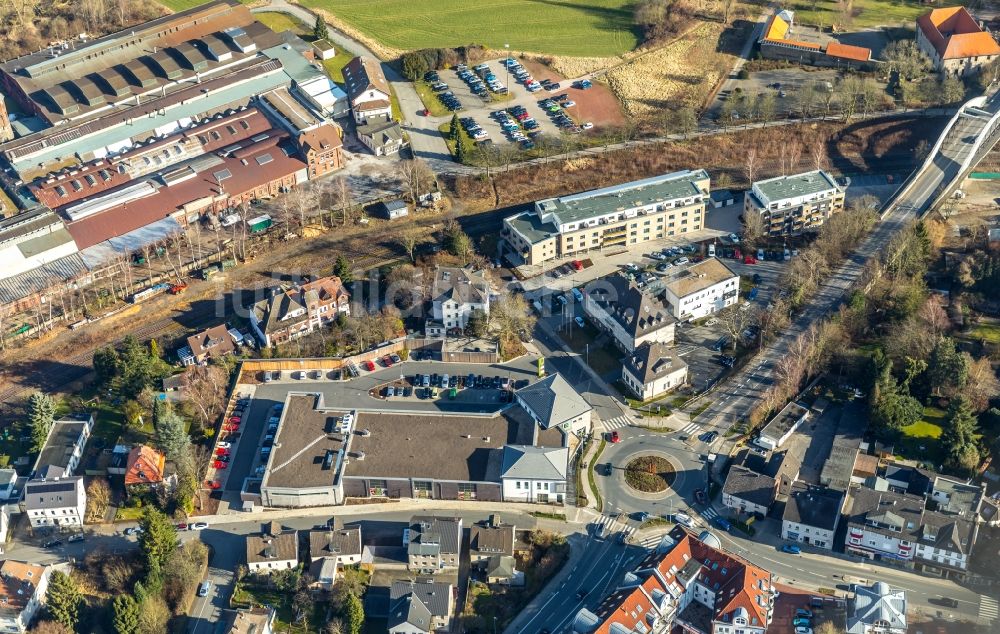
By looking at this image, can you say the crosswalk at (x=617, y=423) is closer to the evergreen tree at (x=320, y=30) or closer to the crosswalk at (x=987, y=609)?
the crosswalk at (x=987, y=609)

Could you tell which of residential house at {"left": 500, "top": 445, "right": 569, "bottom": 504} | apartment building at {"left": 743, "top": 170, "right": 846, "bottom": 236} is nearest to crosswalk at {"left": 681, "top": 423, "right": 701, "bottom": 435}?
residential house at {"left": 500, "top": 445, "right": 569, "bottom": 504}

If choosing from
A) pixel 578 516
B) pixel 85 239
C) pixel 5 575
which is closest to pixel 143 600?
pixel 5 575

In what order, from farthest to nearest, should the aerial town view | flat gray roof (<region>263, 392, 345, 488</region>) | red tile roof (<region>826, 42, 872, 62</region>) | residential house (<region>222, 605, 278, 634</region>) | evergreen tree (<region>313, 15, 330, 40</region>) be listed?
evergreen tree (<region>313, 15, 330, 40</region>) → red tile roof (<region>826, 42, 872, 62</region>) → flat gray roof (<region>263, 392, 345, 488</region>) → the aerial town view → residential house (<region>222, 605, 278, 634</region>)

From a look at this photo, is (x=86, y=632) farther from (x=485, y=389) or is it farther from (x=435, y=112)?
(x=435, y=112)

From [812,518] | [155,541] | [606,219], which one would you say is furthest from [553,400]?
[155,541]

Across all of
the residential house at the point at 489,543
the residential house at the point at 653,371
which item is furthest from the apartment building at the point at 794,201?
the residential house at the point at 489,543

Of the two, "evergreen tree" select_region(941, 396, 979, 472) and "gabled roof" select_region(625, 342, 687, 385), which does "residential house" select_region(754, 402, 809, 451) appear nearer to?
"gabled roof" select_region(625, 342, 687, 385)
